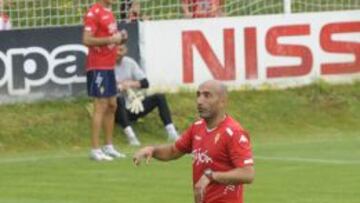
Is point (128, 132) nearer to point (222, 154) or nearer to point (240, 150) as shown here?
point (222, 154)

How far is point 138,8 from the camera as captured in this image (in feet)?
72.1

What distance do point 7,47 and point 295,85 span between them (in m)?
5.32

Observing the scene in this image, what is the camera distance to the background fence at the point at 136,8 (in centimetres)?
2141

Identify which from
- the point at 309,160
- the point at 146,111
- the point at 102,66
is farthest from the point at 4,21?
the point at 309,160

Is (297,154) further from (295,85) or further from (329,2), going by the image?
(329,2)

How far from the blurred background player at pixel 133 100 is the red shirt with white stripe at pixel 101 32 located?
1.55 meters

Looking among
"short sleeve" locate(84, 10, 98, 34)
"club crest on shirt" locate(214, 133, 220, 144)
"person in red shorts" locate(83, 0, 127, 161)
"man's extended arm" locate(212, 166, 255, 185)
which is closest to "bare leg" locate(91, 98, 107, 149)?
"person in red shorts" locate(83, 0, 127, 161)

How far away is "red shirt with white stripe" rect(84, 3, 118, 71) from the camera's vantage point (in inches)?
701

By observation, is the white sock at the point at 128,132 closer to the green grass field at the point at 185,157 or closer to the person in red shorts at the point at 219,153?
the green grass field at the point at 185,157

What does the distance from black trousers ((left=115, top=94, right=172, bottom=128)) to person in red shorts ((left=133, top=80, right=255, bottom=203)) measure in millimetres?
10171

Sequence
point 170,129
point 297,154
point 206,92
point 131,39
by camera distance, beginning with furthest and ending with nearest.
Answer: point 131,39 < point 170,129 < point 297,154 < point 206,92

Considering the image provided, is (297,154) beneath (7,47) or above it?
beneath

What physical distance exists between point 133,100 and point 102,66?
2.01 metres

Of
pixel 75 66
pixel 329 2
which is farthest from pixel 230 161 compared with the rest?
pixel 329 2
